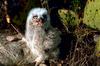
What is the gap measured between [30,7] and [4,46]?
21.2 inches

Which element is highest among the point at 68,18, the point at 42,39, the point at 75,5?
the point at 75,5

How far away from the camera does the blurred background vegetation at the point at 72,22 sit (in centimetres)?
379

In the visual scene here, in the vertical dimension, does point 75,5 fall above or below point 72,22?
above

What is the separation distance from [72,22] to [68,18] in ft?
0.32

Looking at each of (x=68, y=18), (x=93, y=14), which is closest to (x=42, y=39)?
(x=68, y=18)

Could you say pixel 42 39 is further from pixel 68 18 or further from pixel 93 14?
pixel 93 14

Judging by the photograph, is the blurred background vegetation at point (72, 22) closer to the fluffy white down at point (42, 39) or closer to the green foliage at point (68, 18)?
the green foliage at point (68, 18)

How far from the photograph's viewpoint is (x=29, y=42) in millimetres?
3912

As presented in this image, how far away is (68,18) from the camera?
4043 millimetres

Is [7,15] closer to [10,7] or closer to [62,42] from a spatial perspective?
[10,7]

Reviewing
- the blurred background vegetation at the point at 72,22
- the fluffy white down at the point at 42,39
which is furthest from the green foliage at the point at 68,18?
the fluffy white down at the point at 42,39

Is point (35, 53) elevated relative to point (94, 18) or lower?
lower

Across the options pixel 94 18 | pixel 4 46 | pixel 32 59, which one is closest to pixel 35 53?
pixel 32 59

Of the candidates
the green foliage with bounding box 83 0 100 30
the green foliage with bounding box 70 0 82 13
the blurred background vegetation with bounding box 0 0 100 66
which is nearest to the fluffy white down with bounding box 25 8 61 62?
the blurred background vegetation with bounding box 0 0 100 66
